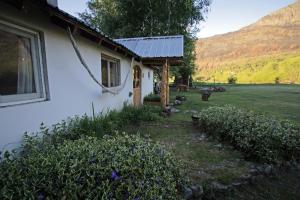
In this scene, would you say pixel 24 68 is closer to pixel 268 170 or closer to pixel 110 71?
pixel 110 71

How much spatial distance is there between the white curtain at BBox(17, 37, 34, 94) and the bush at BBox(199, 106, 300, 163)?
4.19 meters

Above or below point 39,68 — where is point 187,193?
below

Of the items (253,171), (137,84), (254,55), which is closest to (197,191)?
(253,171)

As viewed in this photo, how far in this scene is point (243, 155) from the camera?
4.60 metres

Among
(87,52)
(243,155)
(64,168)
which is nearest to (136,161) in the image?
(64,168)

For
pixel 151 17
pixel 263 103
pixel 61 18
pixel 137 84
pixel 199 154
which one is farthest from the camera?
pixel 151 17

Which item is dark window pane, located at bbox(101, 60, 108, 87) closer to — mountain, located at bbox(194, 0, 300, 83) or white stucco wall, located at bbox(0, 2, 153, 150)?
white stucco wall, located at bbox(0, 2, 153, 150)

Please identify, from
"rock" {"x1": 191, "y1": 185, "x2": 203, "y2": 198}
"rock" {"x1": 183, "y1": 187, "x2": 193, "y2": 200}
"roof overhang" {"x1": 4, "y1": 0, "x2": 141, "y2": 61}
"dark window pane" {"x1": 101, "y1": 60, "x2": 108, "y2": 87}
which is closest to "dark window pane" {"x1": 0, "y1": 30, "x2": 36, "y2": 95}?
"roof overhang" {"x1": 4, "y1": 0, "x2": 141, "y2": 61}

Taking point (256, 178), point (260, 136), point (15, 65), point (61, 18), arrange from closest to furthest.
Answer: point (15, 65) → point (61, 18) → point (256, 178) → point (260, 136)

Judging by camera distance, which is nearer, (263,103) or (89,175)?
(89,175)

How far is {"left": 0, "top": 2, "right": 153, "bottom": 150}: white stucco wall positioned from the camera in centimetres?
300

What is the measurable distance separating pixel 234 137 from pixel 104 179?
3.70 m

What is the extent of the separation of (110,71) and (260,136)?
4.83m

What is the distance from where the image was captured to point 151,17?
1727cm
